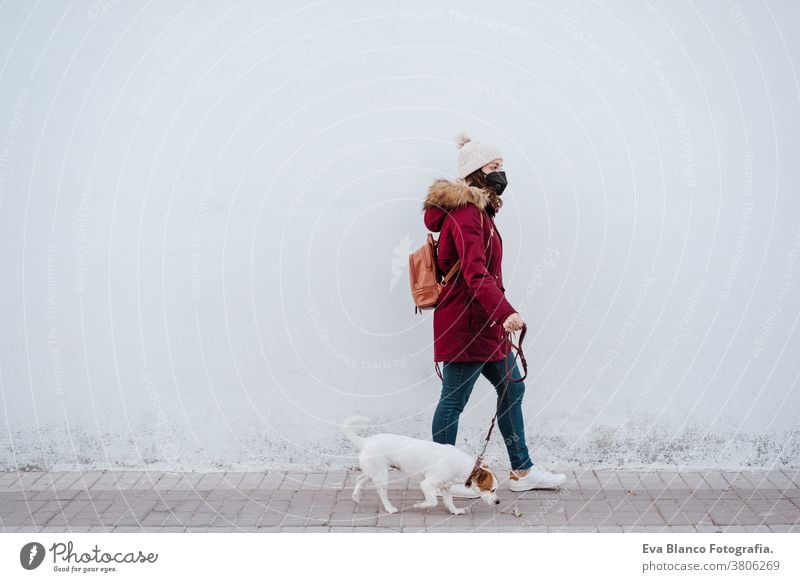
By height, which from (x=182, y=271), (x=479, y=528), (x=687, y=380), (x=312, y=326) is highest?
(x=182, y=271)

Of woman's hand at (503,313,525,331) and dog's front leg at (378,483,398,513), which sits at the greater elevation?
woman's hand at (503,313,525,331)

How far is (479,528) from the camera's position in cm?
536

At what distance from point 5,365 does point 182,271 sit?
48.6 inches

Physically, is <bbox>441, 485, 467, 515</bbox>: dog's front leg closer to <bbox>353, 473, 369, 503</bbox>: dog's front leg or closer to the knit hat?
<bbox>353, 473, 369, 503</bbox>: dog's front leg

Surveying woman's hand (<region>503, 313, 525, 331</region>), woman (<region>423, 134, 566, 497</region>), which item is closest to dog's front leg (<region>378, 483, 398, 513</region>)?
woman (<region>423, 134, 566, 497</region>)

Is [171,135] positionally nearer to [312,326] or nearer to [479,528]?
[312,326]

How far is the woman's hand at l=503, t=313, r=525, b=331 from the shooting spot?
5.23 m

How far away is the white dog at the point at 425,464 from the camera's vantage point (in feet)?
17.6

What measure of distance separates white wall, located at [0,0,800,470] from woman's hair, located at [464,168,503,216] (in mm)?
610

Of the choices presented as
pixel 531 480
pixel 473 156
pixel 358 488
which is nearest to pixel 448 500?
pixel 358 488

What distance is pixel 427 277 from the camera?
570cm

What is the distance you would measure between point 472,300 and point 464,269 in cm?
23

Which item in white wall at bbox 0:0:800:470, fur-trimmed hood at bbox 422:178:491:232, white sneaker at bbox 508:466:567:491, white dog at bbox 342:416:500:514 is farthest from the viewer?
white wall at bbox 0:0:800:470
